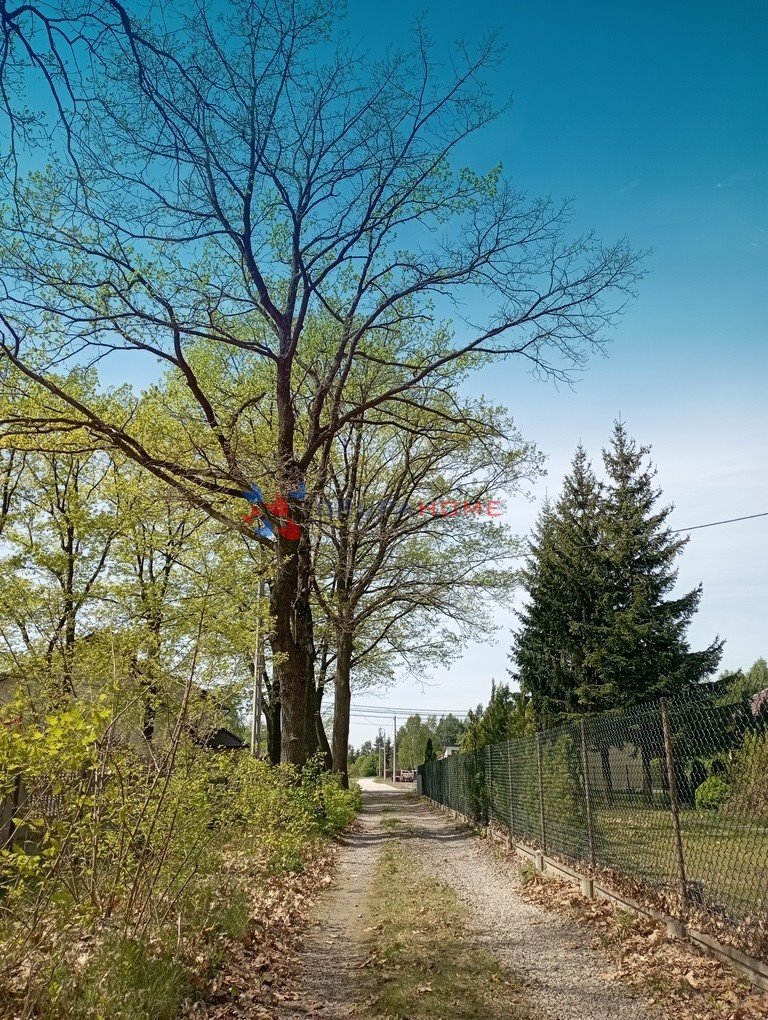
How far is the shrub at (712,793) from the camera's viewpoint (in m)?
5.19

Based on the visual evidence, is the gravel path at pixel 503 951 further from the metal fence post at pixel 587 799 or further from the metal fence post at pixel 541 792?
the metal fence post at pixel 587 799

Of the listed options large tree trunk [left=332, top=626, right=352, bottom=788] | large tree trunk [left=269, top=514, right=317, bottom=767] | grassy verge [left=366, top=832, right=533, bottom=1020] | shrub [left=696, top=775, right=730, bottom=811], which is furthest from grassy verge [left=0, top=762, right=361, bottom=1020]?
large tree trunk [left=332, top=626, right=352, bottom=788]

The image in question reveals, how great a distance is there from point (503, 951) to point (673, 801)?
6.15ft

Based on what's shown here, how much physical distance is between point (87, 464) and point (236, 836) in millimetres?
15547

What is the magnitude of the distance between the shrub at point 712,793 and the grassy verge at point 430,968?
187 cm

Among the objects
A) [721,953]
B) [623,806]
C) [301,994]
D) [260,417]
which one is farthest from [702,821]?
[260,417]

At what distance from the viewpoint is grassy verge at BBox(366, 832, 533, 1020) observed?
4629 millimetres

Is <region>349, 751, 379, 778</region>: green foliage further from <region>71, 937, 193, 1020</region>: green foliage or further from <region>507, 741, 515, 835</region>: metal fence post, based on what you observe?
<region>71, 937, 193, 1020</region>: green foliage

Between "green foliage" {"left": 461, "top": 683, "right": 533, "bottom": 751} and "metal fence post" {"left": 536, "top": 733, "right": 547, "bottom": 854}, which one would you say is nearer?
"metal fence post" {"left": 536, "top": 733, "right": 547, "bottom": 854}

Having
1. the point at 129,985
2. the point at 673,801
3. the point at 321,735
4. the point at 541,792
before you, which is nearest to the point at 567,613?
the point at 321,735

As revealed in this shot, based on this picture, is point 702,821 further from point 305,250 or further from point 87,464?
point 87,464

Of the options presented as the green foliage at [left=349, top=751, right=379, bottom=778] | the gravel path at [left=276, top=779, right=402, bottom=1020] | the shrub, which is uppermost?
the shrub

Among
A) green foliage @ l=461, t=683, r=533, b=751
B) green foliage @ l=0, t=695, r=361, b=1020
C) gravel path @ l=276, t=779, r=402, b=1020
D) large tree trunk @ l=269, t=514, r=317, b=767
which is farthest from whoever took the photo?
green foliage @ l=461, t=683, r=533, b=751

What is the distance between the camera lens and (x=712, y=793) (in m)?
5.31
